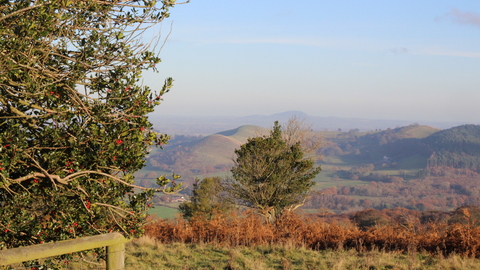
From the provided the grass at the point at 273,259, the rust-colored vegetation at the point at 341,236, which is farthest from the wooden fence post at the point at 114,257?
the rust-colored vegetation at the point at 341,236

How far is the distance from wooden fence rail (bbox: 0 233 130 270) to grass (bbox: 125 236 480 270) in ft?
14.2

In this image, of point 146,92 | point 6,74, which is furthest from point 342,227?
point 6,74

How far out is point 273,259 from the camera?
36.5ft

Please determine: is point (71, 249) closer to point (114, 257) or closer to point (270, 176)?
point (114, 257)

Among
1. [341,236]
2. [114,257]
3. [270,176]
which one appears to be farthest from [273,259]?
[270,176]

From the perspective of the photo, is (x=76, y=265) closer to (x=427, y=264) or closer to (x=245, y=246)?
(x=245, y=246)

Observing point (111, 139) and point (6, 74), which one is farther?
point (111, 139)

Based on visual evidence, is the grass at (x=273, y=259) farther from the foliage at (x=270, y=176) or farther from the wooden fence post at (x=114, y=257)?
the foliage at (x=270, y=176)

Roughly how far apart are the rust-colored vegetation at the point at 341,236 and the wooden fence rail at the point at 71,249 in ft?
26.6

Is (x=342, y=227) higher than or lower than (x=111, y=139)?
lower

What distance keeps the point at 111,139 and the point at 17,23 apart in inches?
76.4

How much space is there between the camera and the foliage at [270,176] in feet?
86.2

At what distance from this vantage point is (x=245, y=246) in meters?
13.1

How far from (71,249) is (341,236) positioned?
1048 centimetres
